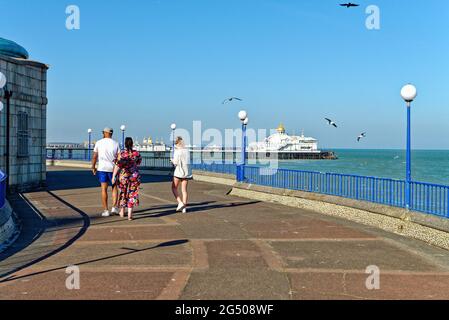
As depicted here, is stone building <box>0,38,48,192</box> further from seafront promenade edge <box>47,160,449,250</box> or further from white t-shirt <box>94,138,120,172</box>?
seafront promenade edge <box>47,160,449,250</box>

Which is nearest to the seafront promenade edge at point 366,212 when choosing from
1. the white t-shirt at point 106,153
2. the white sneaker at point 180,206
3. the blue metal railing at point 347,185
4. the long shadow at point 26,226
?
the blue metal railing at point 347,185

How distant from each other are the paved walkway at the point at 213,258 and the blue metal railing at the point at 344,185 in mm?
1320

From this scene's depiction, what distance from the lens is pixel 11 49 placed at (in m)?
17.0

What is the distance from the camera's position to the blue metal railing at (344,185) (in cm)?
1102

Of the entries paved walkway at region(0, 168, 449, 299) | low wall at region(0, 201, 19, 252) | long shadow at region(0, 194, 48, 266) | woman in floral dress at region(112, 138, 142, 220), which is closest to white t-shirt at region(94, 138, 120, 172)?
woman in floral dress at region(112, 138, 142, 220)

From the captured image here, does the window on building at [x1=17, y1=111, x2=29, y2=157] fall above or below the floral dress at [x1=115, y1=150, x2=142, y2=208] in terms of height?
above

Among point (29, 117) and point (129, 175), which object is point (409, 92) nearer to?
point (129, 175)

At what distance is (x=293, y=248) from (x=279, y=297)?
2.77 metres

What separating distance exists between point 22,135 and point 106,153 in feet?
24.4

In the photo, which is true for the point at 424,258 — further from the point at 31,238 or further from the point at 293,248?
the point at 31,238

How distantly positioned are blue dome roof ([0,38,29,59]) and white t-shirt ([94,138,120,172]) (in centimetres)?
830

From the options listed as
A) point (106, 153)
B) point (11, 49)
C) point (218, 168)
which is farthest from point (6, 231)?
point (218, 168)

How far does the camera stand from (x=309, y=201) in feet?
43.2

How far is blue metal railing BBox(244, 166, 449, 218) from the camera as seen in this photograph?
1102 cm
